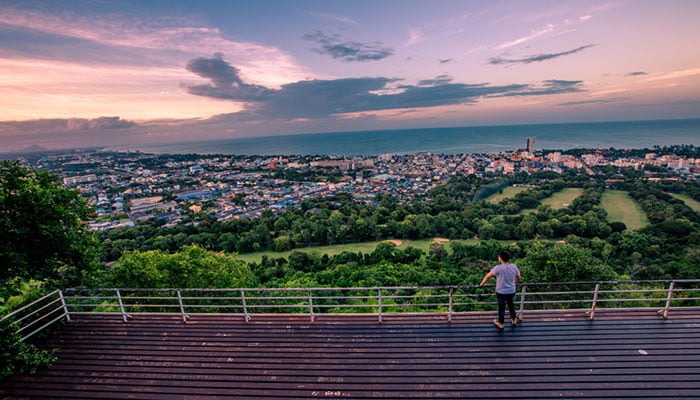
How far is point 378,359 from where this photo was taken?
441cm

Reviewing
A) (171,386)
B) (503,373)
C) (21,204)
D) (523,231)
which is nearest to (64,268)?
(21,204)

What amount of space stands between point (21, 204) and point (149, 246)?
31.8 meters

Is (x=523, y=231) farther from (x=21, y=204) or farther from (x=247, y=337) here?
(x=21, y=204)

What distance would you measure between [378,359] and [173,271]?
923 centimetres

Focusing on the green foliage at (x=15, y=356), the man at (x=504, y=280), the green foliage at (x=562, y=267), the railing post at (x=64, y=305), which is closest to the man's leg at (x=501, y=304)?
the man at (x=504, y=280)

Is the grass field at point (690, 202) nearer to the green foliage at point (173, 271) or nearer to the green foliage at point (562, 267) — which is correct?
the green foliage at point (562, 267)

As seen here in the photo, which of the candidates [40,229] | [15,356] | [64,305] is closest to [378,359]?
[15,356]

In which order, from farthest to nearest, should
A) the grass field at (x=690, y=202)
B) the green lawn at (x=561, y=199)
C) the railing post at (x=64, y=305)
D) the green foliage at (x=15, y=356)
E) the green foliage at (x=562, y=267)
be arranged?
the green lawn at (x=561, y=199) → the grass field at (x=690, y=202) → the green foliage at (x=562, y=267) → the railing post at (x=64, y=305) → the green foliage at (x=15, y=356)

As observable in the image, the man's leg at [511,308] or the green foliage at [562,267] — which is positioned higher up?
the man's leg at [511,308]

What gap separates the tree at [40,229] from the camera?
199 inches

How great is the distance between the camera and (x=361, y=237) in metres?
38.7

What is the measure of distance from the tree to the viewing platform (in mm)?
697

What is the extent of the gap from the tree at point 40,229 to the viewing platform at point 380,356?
2.29 feet

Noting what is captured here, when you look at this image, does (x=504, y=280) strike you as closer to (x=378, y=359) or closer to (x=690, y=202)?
(x=378, y=359)
